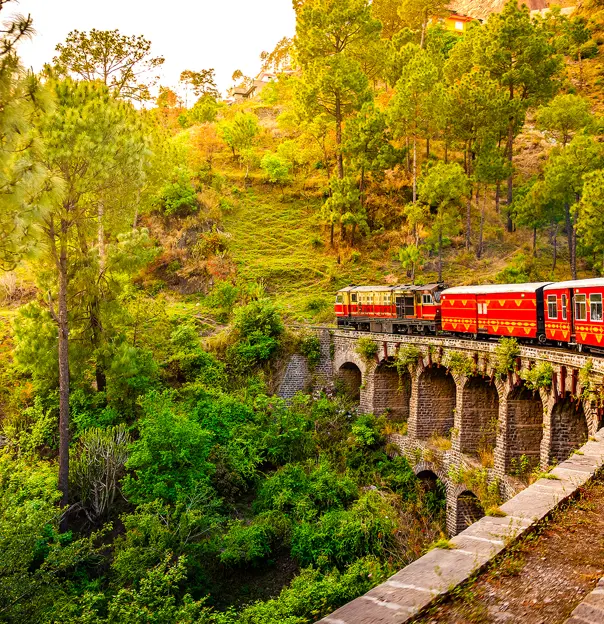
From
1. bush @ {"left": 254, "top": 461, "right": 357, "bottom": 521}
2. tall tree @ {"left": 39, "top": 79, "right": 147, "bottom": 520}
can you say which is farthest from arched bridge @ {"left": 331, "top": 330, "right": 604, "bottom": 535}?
tall tree @ {"left": 39, "top": 79, "right": 147, "bottom": 520}

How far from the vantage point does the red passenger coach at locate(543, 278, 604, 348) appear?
558 inches

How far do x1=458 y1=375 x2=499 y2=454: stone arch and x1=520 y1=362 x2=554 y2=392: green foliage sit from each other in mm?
3636

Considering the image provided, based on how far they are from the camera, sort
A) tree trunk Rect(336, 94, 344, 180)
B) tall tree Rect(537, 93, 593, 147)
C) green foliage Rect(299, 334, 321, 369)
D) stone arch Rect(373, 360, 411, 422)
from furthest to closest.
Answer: tree trunk Rect(336, 94, 344, 180)
tall tree Rect(537, 93, 593, 147)
green foliage Rect(299, 334, 321, 369)
stone arch Rect(373, 360, 411, 422)

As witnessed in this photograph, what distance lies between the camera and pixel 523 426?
53.0ft

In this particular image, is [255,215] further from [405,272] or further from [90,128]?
[90,128]

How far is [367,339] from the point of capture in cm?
2505

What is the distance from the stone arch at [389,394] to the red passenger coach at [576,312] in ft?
28.1

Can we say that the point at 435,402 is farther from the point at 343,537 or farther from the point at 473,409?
the point at 343,537

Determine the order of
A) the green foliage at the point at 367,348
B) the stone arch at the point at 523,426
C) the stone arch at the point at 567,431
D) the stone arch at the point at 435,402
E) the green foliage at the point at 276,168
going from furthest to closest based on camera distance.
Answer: the green foliage at the point at 276,168, the green foliage at the point at 367,348, the stone arch at the point at 435,402, the stone arch at the point at 523,426, the stone arch at the point at 567,431

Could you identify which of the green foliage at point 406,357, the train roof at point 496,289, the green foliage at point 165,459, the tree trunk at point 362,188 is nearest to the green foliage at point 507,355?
the train roof at point 496,289

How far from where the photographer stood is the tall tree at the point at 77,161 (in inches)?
576

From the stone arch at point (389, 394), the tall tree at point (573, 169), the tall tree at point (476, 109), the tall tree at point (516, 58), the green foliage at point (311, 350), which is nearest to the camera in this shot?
the stone arch at point (389, 394)

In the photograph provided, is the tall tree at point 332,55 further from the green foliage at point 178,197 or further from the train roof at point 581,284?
the train roof at point 581,284

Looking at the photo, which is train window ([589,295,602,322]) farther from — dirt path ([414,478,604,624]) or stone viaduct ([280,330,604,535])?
dirt path ([414,478,604,624])
